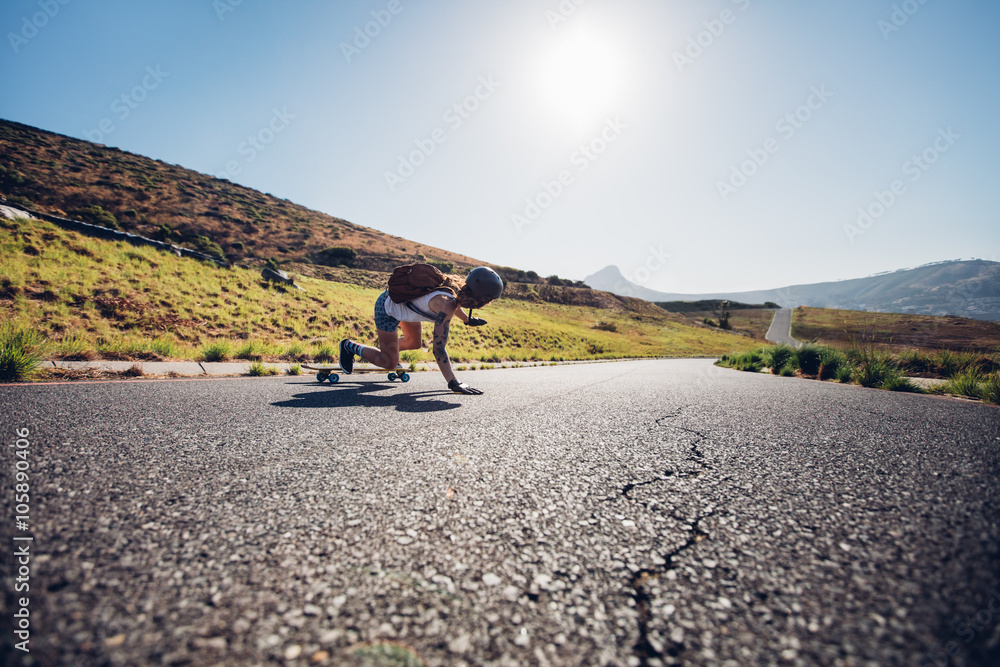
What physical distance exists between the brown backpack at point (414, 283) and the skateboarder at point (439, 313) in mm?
50

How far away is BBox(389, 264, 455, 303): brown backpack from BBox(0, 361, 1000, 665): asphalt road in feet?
8.87

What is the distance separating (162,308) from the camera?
9.01 metres

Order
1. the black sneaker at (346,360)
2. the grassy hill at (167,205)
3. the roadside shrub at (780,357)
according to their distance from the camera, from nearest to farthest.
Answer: the black sneaker at (346,360) < the roadside shrub at (780,357) < the grassy hill at (167,205)

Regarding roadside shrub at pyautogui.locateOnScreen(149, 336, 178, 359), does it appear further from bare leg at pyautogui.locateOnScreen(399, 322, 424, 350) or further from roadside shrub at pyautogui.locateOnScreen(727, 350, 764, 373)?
roadside shrub at pyautogui.locateOnScreen(727, 350, 764, 373)

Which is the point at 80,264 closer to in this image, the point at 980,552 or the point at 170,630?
the point at 170,630

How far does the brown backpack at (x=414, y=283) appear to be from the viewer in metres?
4.94

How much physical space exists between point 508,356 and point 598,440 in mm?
13231

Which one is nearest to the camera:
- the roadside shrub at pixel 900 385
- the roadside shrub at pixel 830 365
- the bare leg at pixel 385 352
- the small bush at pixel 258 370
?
the bare leg at pixel 385 352

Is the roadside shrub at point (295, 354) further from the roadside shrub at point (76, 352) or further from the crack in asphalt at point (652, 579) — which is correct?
the crack in asphalt at point (652, 579)

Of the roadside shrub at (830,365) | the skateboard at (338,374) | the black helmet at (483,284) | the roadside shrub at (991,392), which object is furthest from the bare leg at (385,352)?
the roadside shrub at (830,365)

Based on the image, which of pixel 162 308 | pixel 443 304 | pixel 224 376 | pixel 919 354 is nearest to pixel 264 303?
pixel 162 308

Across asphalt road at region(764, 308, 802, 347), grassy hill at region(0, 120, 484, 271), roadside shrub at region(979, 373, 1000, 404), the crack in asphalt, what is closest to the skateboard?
the crack in asphalt

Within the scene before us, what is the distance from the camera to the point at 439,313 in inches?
193

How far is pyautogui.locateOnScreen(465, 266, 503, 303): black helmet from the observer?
187 inches
